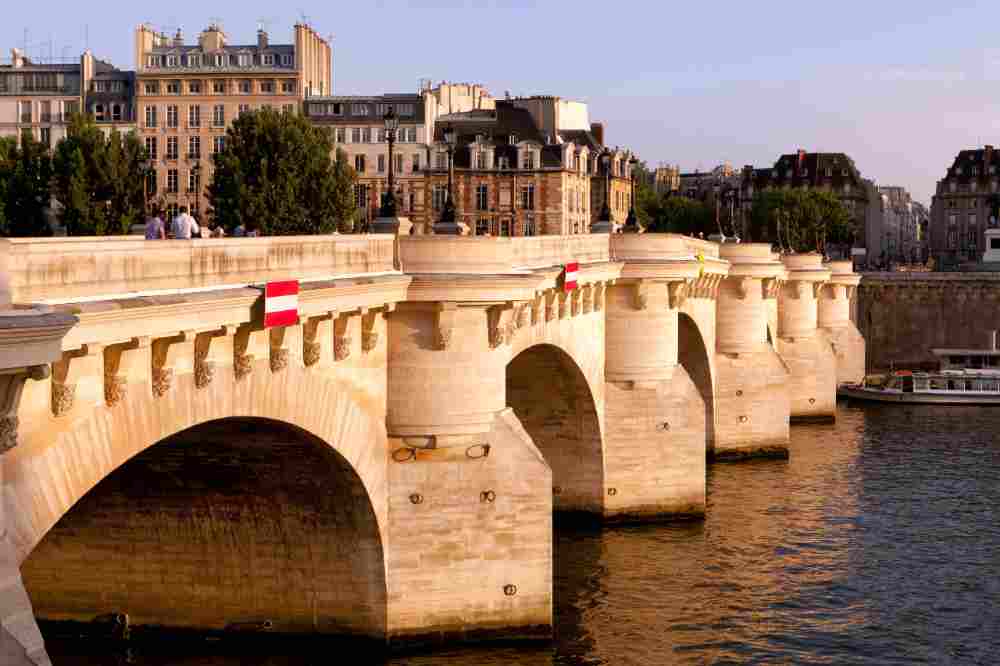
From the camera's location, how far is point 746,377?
2485 inches

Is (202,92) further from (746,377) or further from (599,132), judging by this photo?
(746,377)

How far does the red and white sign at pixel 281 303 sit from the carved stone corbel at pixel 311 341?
1.72m

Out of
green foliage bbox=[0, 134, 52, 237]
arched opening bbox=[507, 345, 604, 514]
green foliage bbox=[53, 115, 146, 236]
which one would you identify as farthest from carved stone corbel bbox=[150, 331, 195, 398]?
green foliage bbox=[0, 134, 52, 237]

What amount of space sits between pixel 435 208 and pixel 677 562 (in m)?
78.5

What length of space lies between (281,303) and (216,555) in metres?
8.73

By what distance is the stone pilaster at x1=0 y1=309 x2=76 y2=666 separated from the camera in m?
13.8

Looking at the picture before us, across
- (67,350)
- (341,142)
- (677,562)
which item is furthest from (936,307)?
(67,350)

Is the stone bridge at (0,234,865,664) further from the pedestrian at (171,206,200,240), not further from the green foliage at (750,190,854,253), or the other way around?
the green foliage at (750,190,854,253)

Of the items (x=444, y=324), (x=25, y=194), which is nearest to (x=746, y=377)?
(x=444, y=324)

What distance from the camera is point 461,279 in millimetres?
29828

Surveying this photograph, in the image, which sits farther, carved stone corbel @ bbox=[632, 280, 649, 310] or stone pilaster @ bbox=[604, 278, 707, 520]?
carved stone corbel @ bbox=[632, 280, 649, 310]

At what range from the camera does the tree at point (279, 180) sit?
Result: 87750mm

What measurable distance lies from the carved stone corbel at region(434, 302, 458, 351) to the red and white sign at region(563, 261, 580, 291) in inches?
368

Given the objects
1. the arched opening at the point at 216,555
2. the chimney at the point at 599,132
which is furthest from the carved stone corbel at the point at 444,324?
the chimney at the point at 599,132
